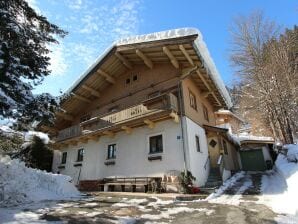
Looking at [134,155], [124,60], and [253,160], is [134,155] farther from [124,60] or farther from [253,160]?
[253,160]

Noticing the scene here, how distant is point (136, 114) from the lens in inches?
580

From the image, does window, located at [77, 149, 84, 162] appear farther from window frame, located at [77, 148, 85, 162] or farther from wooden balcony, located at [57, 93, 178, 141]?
wooden balcony, located at [57, 93, 178, 141]

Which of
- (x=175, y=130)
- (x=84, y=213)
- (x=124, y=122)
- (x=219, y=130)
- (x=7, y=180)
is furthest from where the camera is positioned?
(x=219, y=130)

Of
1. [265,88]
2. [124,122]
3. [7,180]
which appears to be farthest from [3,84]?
[265,88]

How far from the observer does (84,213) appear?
24.1ft

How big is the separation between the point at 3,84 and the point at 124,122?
8173mm

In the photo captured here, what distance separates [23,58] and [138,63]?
426 inches

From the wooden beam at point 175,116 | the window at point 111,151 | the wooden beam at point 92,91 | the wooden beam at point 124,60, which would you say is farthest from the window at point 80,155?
the wooden beam at point 175,116

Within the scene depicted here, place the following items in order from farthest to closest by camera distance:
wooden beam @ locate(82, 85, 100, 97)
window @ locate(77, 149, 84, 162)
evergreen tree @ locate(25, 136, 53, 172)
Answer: evergreen tree @ locate(25, 136, 53, 172) → window @ locate(77, 149, 84, 162) → wooden beam @ locate(82, 85, 100, 97)

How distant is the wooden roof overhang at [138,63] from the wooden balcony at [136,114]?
2.45m

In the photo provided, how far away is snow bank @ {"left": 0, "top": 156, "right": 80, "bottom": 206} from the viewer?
921 cm

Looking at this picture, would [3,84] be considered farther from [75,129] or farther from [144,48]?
A: [75,129]

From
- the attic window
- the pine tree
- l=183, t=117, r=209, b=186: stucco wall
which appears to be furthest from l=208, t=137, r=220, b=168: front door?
the pine tree

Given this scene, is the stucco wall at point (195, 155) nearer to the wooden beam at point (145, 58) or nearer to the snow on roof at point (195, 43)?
the snow on roof at point (195, 43)
